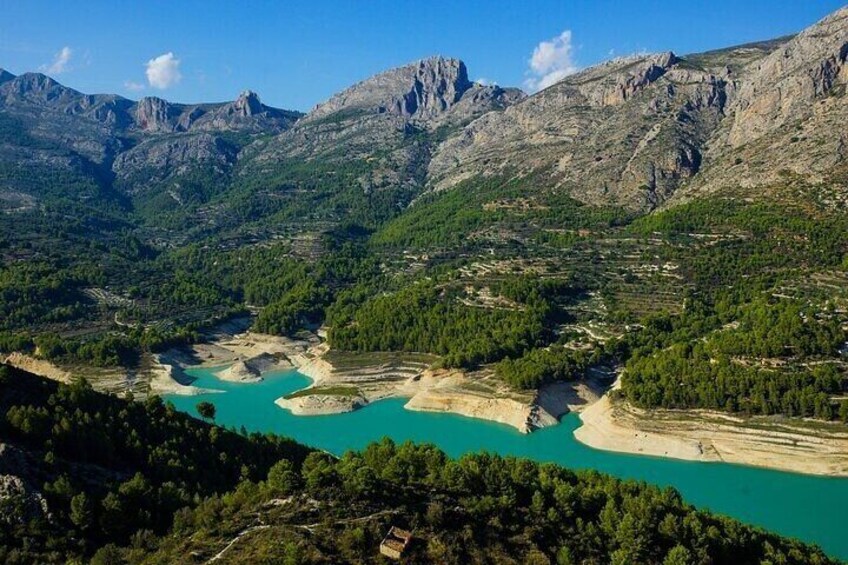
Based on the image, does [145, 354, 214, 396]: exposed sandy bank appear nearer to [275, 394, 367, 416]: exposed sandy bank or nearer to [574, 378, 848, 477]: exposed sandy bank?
[275, 394, 367, 416]: exposed sandy bank

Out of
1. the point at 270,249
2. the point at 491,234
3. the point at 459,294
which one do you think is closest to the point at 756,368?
the point at 459,294

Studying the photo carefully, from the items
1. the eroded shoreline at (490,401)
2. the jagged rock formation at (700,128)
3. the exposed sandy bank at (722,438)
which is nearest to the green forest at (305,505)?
the exposed sandy bank at (722,438)

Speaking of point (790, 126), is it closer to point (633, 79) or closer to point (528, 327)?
point (633, 79)

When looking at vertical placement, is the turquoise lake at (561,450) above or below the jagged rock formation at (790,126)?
below

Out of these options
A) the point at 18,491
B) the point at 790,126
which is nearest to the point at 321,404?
the point at 18,491

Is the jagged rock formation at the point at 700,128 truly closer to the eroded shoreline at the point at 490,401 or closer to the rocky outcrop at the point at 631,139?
the rocky outcrop at the point at 631,139
